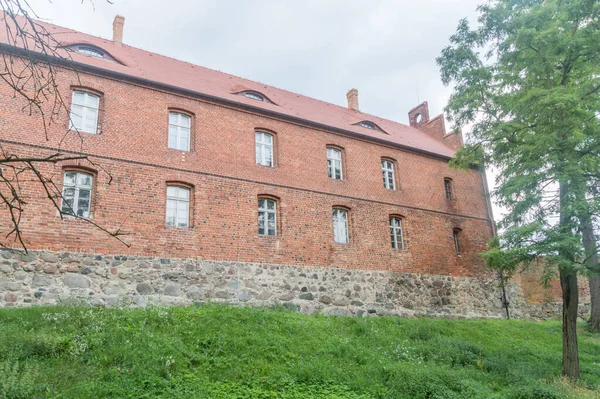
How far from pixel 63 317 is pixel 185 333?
2359mm

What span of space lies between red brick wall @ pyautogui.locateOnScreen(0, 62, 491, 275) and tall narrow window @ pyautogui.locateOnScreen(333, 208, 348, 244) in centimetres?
26

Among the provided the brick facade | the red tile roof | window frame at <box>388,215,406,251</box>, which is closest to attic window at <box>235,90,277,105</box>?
the red tile roof

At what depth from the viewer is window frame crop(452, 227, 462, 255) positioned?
1855 centimetres

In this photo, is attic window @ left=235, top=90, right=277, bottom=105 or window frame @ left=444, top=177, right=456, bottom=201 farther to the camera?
window frame @ left=444, top=177, right=456, bottom=201

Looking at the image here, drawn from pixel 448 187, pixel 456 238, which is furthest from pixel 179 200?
pixel 448 187

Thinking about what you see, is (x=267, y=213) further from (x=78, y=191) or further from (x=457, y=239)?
(x=457, y=239)

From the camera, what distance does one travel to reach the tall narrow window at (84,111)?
1236cm

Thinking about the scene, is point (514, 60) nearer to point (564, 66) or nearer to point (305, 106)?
point (564, 66)

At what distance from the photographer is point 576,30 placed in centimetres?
1114

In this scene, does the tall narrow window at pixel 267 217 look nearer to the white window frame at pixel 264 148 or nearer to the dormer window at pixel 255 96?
the white window frame at pixel 264 148

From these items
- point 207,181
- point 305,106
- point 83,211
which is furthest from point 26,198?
point 305,106

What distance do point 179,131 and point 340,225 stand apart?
6.05m

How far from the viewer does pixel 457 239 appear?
18.9 metres

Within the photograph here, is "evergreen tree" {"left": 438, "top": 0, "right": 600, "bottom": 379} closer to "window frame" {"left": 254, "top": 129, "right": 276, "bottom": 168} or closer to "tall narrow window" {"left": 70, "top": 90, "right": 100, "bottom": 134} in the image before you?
"window frame" {"left": 254, "top": 129, "right": 276, "bottom": 168}
